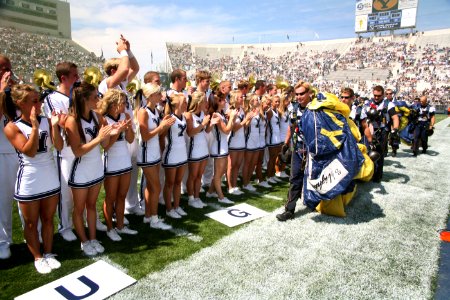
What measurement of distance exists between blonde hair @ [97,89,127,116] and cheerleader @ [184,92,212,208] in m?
1.22

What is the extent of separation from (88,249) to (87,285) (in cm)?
65

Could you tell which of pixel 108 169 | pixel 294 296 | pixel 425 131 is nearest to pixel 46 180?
pixel 108 169

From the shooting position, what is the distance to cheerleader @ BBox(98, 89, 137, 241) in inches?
145

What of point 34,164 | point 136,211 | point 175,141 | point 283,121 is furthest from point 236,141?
point 34,164

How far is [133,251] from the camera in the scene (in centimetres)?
371

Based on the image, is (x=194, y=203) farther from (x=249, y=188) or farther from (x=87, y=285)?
(x=87, y=285)

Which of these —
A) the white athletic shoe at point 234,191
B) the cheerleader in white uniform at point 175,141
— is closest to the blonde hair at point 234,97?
the cheerleader in white uniform at point 175,141

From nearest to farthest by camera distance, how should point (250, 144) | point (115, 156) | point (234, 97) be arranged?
point (115, 156), point (234, 97), point (250, 144)

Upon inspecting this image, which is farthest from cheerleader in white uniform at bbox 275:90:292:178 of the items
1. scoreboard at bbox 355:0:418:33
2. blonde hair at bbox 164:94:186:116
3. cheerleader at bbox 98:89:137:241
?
scoreboard at bbox 355:0:418:33

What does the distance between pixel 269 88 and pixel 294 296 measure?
6.07 m

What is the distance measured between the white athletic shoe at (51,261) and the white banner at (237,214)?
2143mm

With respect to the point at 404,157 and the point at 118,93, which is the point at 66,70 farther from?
the point at 404,157

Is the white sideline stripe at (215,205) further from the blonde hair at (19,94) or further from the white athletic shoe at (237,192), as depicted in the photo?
the blonde hair at (19,94)

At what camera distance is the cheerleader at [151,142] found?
407 centimetres
